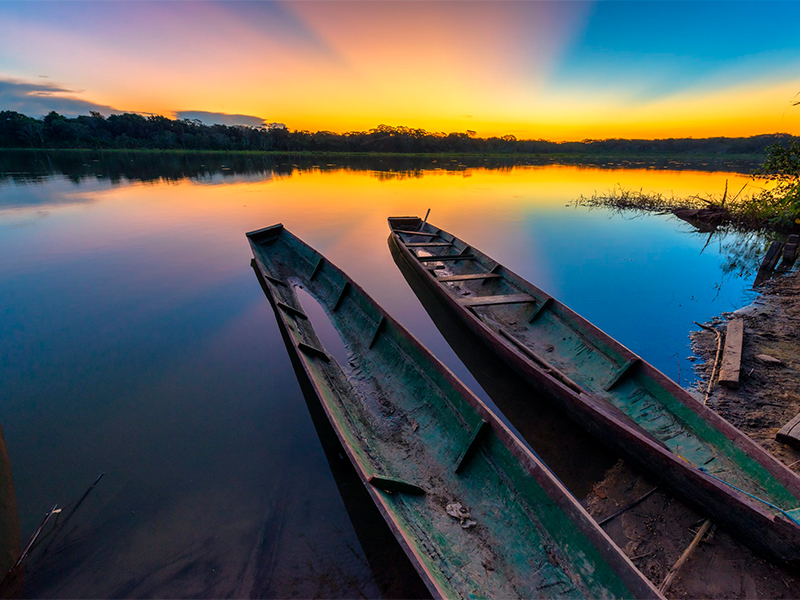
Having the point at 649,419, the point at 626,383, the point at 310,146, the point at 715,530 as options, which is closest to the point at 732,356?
the point at 626,383

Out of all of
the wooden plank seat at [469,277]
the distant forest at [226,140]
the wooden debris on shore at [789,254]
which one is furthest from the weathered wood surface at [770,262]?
the distant forest at [226,140]

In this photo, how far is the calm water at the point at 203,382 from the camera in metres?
2.89

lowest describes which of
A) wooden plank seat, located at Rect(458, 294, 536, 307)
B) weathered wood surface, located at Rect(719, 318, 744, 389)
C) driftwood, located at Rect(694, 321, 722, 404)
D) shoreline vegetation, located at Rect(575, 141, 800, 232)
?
driftwood, located at Rect(694, 321, 722, 404)

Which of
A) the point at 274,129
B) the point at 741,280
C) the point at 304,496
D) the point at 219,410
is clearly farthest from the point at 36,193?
the point at 274,129

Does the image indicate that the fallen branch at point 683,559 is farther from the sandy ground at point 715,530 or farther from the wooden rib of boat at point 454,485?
the wooden rib of boat at point 454,485

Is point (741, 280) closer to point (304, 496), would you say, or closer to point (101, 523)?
point (304, 496)

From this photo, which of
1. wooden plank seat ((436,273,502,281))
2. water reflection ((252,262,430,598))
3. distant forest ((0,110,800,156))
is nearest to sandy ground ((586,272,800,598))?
water reflection ((252,262,430,598))

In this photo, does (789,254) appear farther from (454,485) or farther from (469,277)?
(454,485)

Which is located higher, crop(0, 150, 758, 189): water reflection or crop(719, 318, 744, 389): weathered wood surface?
crop(0, 150, 758, 189): water reflection

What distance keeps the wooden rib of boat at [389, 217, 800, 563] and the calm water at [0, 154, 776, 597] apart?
2.66 feet

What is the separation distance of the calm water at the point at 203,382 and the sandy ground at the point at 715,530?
0.59m

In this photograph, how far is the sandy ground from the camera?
2.58 metres

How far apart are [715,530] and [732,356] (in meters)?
3.42

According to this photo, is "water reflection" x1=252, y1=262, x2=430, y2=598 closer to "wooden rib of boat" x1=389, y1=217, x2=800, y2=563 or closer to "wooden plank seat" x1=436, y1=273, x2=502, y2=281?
"wooden rib of boat" x1=389, y1=217, x2=800, y2=563
